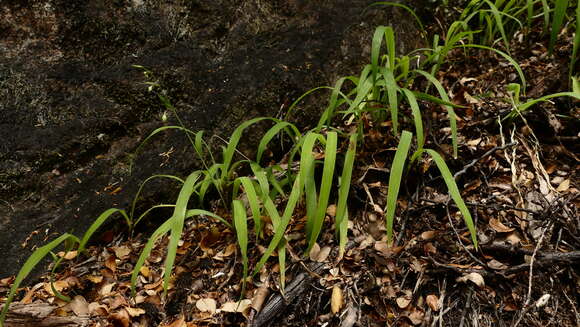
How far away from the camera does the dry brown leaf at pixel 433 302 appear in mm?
1260

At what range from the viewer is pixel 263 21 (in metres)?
2.06

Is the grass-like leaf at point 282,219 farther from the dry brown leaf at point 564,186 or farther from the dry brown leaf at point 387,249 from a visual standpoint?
the dry brown leaf at point 564,186

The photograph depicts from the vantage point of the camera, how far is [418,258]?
138 centimetres

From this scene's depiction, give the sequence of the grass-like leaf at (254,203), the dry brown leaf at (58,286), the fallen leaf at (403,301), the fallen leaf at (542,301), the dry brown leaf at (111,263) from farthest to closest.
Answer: the dry brown leaf at (111,263)
the dry brown leaf at (58,286)
the grass-like leaf at (254,203)
the fallen leaf at (403,301)
the fallen leaf at (542,301)

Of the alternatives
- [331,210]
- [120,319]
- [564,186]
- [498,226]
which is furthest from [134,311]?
[564,186]

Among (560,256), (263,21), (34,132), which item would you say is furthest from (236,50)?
(560,256)

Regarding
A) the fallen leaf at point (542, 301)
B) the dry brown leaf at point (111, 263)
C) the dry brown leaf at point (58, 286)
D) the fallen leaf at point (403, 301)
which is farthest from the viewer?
the dry brown leaf at point (111, 263)

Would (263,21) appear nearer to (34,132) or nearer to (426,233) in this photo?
(34,132)

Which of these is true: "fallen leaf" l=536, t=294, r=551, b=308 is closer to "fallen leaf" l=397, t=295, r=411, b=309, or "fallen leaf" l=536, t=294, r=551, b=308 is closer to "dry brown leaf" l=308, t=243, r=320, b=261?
"fallen leaf" l=397, t=295, r=411, b=309

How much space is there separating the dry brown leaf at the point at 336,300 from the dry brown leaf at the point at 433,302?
0.30m

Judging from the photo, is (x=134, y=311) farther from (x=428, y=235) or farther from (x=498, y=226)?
(x=498, y=226)

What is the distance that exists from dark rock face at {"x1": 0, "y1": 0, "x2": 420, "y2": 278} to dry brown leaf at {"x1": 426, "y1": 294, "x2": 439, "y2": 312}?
43.5 inches

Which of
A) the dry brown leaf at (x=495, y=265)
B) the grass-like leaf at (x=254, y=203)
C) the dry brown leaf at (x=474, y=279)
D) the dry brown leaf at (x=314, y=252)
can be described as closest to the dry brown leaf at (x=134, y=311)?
the grass-like leaf at (x=254, y=203)

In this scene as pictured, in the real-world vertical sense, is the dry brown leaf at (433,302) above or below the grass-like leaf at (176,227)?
below
